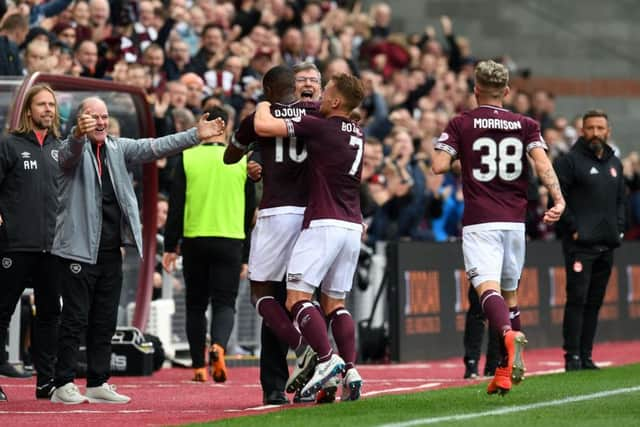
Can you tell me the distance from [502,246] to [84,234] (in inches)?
111

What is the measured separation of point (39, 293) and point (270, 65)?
8720 millimetres

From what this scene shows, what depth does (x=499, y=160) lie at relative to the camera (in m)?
11.4

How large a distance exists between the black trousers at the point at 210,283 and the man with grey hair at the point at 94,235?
98.5 inches

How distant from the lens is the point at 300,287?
10656mm

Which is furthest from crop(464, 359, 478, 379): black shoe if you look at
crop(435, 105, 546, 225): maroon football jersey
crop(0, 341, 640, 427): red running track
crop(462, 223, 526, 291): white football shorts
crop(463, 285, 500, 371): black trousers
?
crop(435, 105, 546, 225): maroon football jersey

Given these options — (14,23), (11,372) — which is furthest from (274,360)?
(14,23)

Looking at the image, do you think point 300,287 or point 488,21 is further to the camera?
point 488,21

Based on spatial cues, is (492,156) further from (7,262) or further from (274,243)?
(7,262)

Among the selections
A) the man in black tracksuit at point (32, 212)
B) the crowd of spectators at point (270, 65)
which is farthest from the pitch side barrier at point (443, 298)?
the man in black tracksuit at point (32, 212)

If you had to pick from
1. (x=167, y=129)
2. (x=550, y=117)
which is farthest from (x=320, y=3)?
(x=167, y=129)

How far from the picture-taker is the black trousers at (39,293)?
1207 cm

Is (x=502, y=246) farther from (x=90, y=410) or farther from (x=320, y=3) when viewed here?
(x=320, y=3)

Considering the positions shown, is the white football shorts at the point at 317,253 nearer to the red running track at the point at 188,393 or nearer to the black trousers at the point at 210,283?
the red running track at the point at 188,393

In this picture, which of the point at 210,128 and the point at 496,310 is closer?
the point at 210,128
